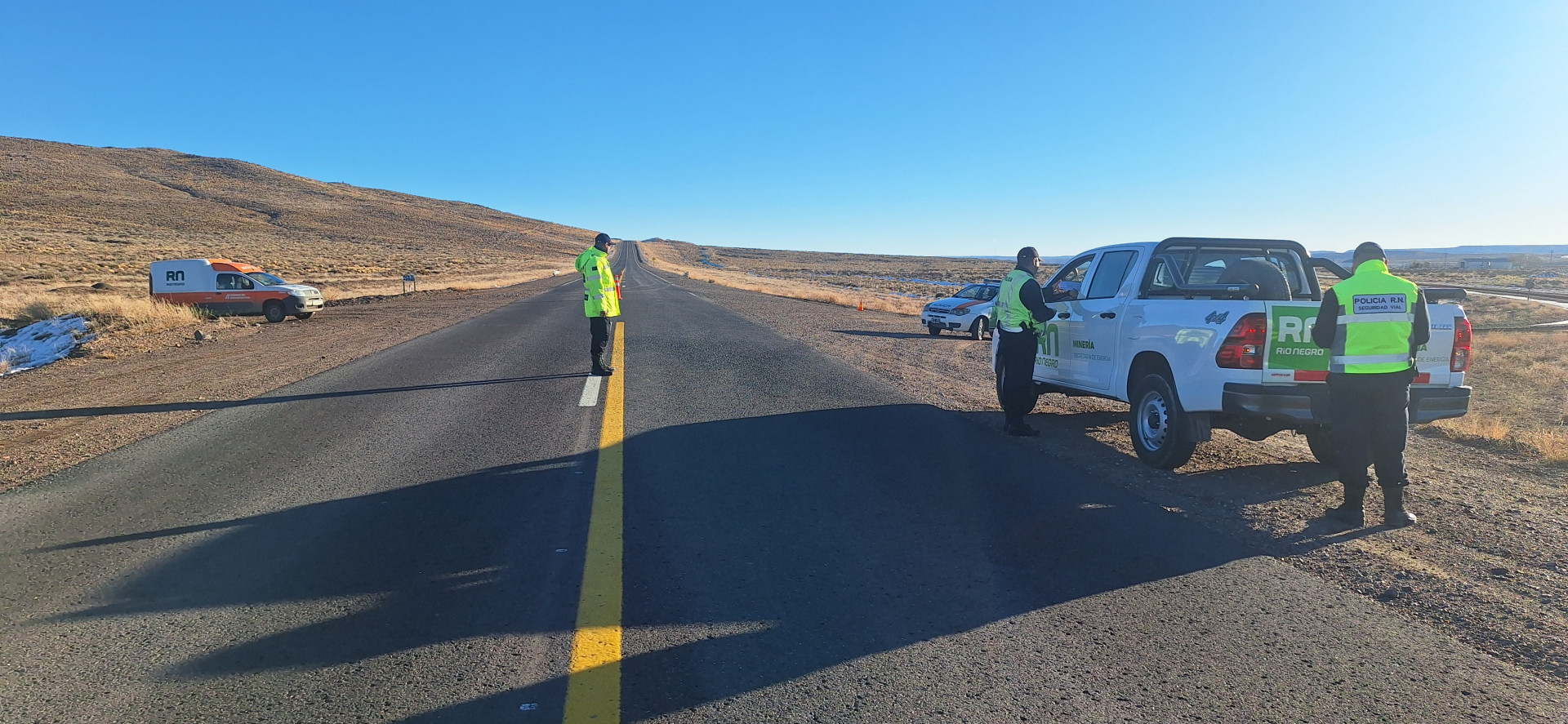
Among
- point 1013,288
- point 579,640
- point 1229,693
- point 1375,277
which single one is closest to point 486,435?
point 579,640

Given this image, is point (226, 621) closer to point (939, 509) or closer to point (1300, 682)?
point (939, 509)

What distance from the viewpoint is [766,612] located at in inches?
140

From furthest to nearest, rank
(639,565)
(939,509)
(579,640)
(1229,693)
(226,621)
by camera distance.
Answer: (939,509), (639,565), (226,621), (579,640), (1229,693)

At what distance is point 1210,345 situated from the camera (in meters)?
5.76

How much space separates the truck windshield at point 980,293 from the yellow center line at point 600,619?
1587cm

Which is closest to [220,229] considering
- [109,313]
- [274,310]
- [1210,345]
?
[274,310]

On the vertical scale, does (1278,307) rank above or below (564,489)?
above

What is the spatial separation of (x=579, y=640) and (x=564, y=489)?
2.21 m

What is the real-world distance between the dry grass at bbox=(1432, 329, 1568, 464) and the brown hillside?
140 feet

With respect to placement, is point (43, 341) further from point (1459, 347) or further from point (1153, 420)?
point (1459, 347)

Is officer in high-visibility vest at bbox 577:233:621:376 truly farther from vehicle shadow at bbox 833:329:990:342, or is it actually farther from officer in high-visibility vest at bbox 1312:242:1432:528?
vehicle shadow at bbox 833:329:990:342

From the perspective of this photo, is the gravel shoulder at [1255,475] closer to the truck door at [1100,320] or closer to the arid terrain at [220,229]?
the truck door at [1100,320]

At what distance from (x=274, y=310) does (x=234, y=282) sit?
1.38 metres

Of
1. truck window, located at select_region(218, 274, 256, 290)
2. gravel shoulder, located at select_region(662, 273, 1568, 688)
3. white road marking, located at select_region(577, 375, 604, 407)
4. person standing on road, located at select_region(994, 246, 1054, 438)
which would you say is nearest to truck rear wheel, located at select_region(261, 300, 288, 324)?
truck window, located at select_region(218, 274, 256, 290)
